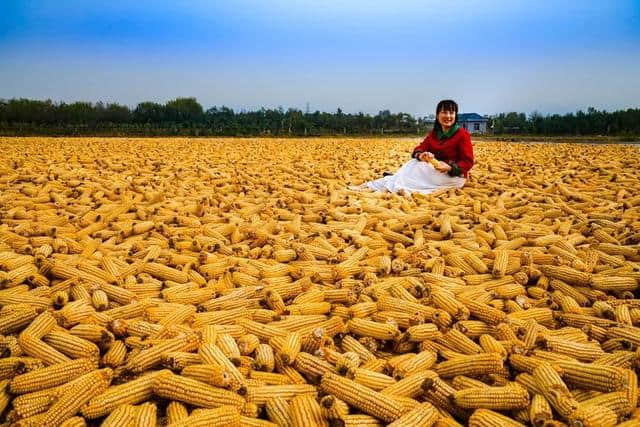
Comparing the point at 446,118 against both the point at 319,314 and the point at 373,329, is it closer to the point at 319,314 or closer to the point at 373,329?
the point at 319,314

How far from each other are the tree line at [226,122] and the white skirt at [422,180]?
141ft

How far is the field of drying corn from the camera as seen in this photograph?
2293mm

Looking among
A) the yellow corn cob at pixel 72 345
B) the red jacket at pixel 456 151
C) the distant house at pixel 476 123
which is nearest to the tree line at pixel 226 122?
the distant house at pixel 476 123

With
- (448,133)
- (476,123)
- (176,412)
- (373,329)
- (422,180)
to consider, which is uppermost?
(476,123)

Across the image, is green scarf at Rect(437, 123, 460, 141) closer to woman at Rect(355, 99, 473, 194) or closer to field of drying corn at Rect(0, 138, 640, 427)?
woman at Rect(355, 99, 473, 194)

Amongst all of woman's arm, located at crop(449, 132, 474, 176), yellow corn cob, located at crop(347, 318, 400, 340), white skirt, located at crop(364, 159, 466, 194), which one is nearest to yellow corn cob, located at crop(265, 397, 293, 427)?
yellow corn cob, located at crop(347, 318, 400, 340)

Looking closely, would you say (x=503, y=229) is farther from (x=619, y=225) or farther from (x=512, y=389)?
(x=512, y=389)

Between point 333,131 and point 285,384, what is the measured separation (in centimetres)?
5343

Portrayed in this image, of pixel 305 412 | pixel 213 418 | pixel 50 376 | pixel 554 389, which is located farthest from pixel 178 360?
pixel 554 389

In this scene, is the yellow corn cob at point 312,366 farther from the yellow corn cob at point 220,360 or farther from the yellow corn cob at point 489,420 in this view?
the yellow corn cob at point 489,420

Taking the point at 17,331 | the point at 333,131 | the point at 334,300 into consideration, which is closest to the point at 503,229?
the point at 334,300

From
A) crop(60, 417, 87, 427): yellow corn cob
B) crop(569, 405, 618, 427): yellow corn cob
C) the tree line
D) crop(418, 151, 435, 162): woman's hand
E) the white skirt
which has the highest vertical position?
the tree line

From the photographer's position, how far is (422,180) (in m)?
8.29

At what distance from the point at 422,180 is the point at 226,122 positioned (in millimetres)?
52942
